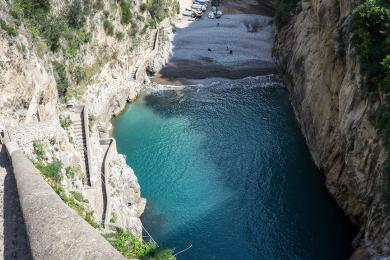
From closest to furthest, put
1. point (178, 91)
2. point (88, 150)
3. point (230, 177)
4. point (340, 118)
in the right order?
point (88, 150) < point (340, 118) < point (230, 177) < point (178, 91)

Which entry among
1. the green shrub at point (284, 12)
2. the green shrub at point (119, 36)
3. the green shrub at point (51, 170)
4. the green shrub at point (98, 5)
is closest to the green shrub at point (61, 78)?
Result: the green shrub at point (98, 5)

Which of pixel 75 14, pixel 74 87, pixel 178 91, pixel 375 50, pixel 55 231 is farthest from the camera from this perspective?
pixel 178 91

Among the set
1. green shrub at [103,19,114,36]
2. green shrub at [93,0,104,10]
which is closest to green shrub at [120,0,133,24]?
green shrub at [103,19,114,36]

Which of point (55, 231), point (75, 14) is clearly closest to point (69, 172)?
point (55, 231)

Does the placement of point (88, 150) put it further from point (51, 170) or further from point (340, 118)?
point (340, 118)

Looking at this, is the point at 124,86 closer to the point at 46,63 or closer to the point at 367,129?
the point at 46,63

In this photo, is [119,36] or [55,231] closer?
[55,231]

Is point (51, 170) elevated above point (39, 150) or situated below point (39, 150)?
below
